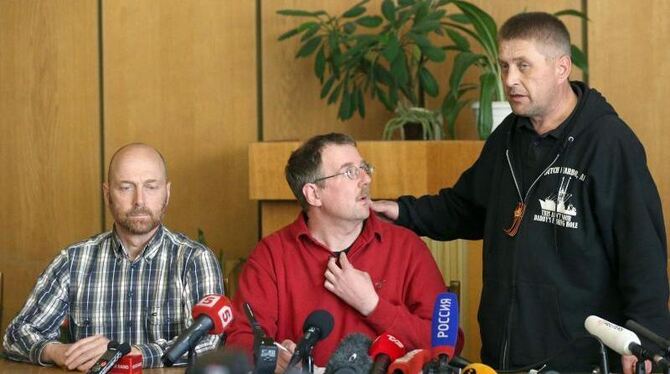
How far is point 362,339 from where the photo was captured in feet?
8.35

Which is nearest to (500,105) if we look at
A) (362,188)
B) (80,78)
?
(362,188)

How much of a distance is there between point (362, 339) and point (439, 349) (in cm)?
28

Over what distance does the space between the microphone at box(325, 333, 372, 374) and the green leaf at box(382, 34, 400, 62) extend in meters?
2.70

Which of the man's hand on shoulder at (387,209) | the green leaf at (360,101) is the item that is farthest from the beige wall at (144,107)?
the man's hand on shoulder at (387,209)

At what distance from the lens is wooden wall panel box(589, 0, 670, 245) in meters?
5.48

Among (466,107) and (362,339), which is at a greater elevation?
(466,107)

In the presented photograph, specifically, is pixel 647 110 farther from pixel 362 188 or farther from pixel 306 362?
pixel 306 362

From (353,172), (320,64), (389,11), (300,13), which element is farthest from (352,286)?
(300,13)

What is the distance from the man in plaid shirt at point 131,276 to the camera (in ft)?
11.4

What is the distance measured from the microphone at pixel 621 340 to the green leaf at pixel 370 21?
3.19 m

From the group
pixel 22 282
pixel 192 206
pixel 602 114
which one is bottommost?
pixel 22 282

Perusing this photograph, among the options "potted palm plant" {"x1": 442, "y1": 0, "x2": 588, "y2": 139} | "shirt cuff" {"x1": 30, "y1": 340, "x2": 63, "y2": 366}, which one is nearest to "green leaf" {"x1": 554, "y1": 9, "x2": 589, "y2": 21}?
"potted palm plant" {"x1": 442, "y1": 0, "x2": 588, "y2": 139}

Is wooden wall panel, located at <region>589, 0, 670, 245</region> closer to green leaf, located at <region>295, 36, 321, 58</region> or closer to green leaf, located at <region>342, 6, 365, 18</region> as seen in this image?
green leaf, located at <region>342, 6, 365, 18</region>

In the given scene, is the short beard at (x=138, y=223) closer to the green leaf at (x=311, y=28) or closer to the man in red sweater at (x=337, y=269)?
the man in red sweater at (x=337, y=269)
